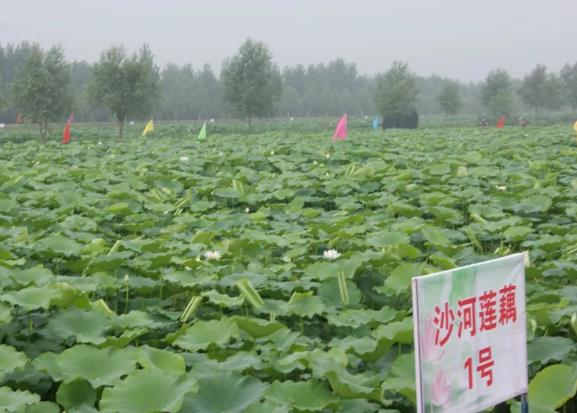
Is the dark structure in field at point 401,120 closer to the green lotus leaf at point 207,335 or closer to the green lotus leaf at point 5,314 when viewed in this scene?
the green lotus leaf at point 207,335

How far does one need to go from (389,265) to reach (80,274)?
130 cm

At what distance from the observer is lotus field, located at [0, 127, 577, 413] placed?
2014mm

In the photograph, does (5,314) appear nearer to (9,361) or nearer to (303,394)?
(9,361)

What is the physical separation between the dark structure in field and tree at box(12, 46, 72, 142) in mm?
17399

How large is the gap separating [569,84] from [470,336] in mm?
59648

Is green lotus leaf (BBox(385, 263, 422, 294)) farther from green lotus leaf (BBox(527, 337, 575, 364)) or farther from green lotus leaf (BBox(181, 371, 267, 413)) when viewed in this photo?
green lotus leaf (BBox(181, 371, 267, 413))

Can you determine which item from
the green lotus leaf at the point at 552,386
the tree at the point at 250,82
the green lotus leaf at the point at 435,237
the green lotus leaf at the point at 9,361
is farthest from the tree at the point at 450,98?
the green lotus leaf at the point at 9,361

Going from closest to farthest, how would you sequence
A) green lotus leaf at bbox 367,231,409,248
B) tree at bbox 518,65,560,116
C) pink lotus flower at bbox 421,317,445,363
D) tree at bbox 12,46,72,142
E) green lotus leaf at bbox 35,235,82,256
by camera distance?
pink lotus flower at bbox 421,317,445,363 < green lotus leaf at bbox 35,235,82,256 < green lotus leaf at bbox 367,231,409,248 < tree at bbox 12,46,72,142 < tree at bbox 518,65,560,116

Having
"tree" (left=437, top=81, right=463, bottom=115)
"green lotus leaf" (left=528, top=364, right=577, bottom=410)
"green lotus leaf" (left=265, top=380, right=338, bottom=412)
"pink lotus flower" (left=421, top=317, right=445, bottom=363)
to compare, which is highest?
"tree" (left=437, top=81, right=463, bottom=115)

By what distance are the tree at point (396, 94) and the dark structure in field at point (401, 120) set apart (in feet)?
1.10

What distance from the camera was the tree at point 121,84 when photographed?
92.5 ft

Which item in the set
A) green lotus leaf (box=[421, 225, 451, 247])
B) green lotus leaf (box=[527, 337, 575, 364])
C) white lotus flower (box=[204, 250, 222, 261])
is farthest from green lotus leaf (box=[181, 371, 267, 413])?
green lotus leaf (box=[421, 225, 451, 247])

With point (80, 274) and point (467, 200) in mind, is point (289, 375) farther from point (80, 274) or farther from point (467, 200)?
point (467, 200)

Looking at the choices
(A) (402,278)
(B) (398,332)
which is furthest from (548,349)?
(A) (402,278)
